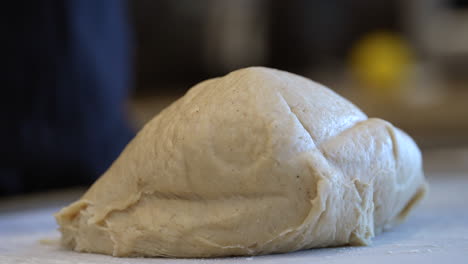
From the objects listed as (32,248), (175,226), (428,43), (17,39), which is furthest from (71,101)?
(428,43)

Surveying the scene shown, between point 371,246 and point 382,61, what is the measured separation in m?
3.99

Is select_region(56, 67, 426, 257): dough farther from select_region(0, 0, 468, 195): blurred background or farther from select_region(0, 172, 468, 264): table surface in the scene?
select_region(0, 0, 468, 195): blurred background

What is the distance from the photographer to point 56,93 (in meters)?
2.06

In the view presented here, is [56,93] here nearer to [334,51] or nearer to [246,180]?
[246,180]

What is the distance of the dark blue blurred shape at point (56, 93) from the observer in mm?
1991

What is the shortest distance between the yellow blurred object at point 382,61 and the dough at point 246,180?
144 inches

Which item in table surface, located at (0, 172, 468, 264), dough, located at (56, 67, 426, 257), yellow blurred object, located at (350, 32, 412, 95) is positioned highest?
dough, located at (56, 67, 426, 257)

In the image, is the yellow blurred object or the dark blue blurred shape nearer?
the dark blue blurred shape

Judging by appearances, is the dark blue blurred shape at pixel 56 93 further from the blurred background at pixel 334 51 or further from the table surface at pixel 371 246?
the blurred background at pixel 334 51

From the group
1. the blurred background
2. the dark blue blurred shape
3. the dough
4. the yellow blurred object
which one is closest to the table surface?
the dough

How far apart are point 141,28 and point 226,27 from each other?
71 centimetres

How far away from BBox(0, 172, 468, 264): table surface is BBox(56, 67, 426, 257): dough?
0.03 m

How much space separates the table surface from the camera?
93 centimetres

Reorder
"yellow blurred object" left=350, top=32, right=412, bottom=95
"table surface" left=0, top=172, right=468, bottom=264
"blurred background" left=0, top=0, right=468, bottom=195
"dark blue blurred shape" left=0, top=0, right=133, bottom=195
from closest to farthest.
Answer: "table surface" left=0, top=172, right=468, bottom=264 < "dark blue blurred shape" left=0, top=0, right=133, bottom=195 < "blurred background" left=0, top=0, right=468, bottom=195 < "yellow blurred object" left=350, top=32, right=412, bottom=95
